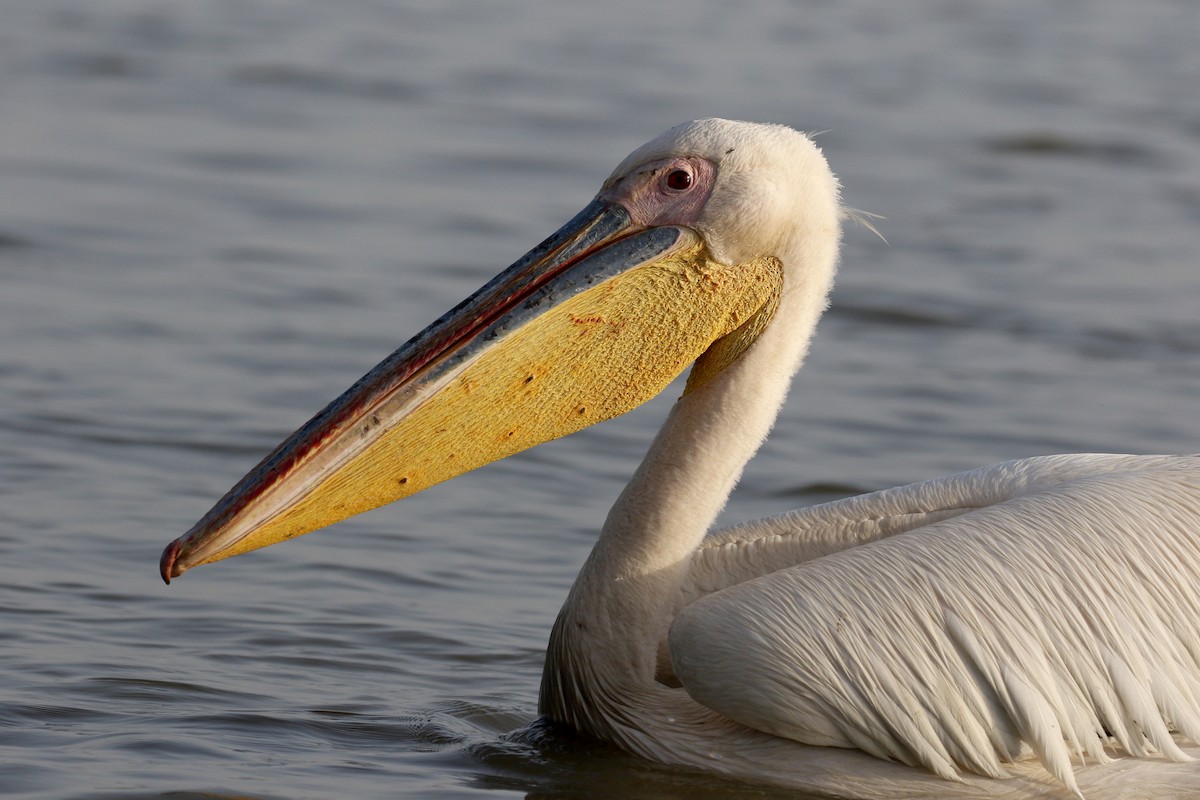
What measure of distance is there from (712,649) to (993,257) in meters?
5.86

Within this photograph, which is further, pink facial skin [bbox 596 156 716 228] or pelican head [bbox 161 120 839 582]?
pink facial skin [bbox 596 156 716 228]

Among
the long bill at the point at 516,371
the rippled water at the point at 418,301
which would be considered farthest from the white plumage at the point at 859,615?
the rippled water at the point at 418,301

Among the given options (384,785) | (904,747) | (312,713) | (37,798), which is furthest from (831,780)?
(37,798)

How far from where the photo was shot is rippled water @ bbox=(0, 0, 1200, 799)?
495 cm

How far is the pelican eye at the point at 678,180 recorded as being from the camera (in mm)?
4508

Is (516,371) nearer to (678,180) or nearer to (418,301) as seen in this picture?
(678,180)

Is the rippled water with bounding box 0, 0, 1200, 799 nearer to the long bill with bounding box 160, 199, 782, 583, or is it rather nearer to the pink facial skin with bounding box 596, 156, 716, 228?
the long bill with bounding box 160, 199, 782, 583

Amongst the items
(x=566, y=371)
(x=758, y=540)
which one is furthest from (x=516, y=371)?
(x=758, y=540)

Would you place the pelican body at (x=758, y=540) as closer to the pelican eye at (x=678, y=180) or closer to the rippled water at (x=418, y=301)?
the pelican eye at (x=678, y=180)

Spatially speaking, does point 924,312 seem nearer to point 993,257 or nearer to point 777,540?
point 993,257

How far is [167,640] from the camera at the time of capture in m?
5.29

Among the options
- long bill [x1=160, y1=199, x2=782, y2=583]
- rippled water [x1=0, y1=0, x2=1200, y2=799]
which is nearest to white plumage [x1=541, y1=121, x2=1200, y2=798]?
long bill [x1=160, y1=199, x2=782, y2=583]

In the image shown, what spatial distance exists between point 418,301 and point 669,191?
12.8ft

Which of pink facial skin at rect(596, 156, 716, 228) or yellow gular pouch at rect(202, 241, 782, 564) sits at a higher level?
pink facial skin at rect(596, 156, 716, 228)
